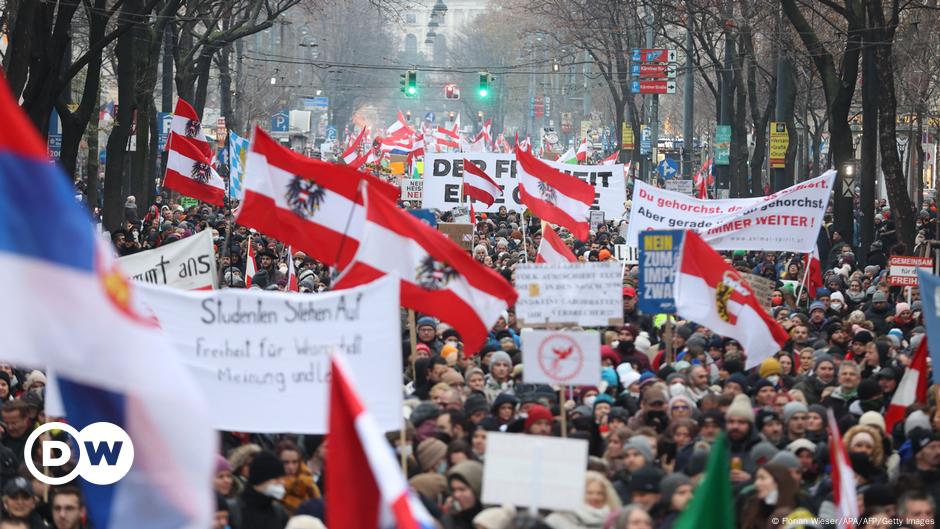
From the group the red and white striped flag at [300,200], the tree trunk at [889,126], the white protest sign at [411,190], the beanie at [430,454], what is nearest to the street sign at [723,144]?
the white protest sign at [411,190]

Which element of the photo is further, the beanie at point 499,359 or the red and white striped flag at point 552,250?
the red and white striped flag at point 552,250

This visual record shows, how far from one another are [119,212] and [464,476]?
23.2m

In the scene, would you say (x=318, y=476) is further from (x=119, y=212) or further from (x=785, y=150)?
(x=785, y=150)

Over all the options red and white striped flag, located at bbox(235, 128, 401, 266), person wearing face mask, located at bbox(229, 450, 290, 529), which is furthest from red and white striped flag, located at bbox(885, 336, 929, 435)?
person wearing face mask, located at bbox(229, 450, 290, 529)

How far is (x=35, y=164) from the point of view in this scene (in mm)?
4926

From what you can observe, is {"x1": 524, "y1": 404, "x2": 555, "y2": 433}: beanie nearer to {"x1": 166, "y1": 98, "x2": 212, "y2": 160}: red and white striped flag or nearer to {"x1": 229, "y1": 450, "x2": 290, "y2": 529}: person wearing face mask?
{"x1": 229, "y1": 450, "x2": 290, "y2": 529}: person wearing face mask

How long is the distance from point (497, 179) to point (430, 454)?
20.7 meters

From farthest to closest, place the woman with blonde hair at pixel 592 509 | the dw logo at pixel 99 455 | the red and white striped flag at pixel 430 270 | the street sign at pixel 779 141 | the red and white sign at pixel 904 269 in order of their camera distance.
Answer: the street sign at pixel 779 141 < the red and white sign at pixel 904 269 < the red and white striped flag at pixel 430 270 < the woman with blonde hair at pixel 592 509 < the dw logo at pixel 99 455

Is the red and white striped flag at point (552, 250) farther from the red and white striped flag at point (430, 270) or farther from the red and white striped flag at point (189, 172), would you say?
the red and white striped flag at point (189, 172)

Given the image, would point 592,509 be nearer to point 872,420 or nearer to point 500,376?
point 872,420

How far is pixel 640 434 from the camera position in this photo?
10.2 m

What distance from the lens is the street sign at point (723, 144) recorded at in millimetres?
43750

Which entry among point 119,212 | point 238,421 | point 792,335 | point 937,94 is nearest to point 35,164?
point 238,421

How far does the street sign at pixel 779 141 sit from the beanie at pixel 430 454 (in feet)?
81.5
